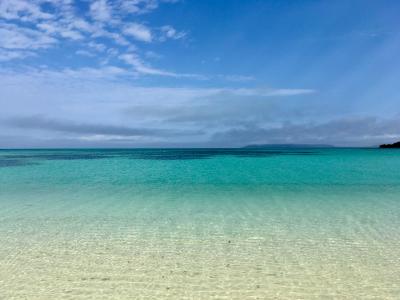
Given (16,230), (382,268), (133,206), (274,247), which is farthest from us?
(133,206)

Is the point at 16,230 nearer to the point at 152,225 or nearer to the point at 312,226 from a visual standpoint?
the point at 152,225

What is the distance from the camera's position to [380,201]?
13203 millimetres

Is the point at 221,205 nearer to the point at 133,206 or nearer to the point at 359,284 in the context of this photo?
the point at 133,206

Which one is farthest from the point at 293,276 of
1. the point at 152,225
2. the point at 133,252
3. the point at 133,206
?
the point at 133,206

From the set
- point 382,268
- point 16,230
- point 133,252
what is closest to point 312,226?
point 382,268

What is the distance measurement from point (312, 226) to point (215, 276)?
440 cm

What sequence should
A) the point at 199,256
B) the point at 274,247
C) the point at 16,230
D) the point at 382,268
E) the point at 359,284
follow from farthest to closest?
the point at 16,230 < the point at 274,247 < the point at 199,256 < the point at 382,268 < the point at 359,284

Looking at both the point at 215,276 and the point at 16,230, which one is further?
the point at 16,230

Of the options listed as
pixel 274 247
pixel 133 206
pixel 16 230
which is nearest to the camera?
pixel 274 247

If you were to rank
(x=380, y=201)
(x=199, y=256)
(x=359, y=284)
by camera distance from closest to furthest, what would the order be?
1. (x=359, y=284)
2. (x=199, y=256)
3. (x=380, y=201)

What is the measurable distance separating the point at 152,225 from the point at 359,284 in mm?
5431

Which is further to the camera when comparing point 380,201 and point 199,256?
point 380,201

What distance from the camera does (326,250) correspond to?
7.07 m

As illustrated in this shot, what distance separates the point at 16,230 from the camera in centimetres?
871
